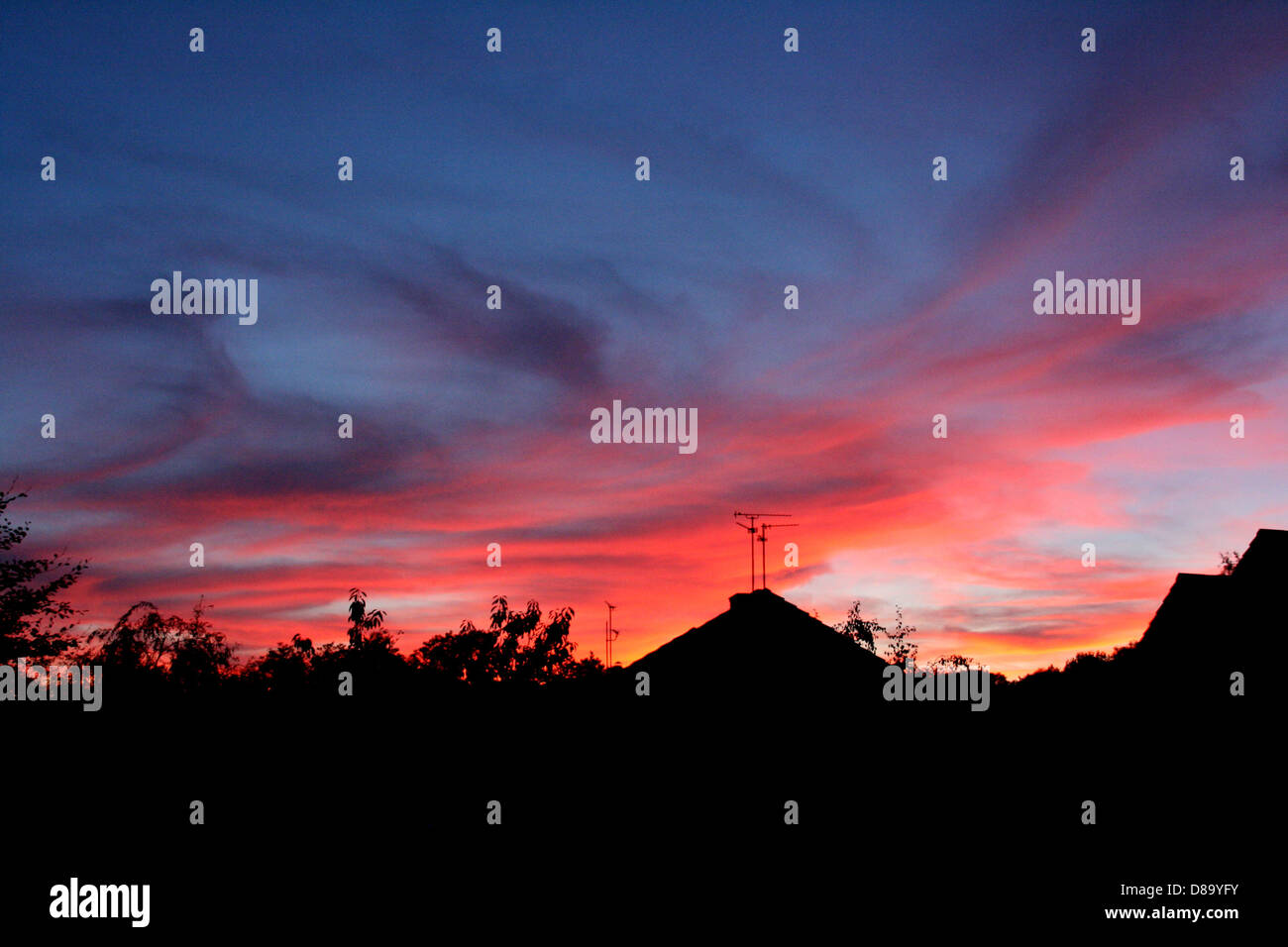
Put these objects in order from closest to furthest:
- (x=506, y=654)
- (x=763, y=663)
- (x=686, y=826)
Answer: (x=686, y=826)
(x=763, y=663)
(x=506, y=654)

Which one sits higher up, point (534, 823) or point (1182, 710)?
point (1182, 710)

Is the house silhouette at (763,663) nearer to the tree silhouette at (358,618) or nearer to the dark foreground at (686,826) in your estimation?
the dark foreground at (686,826)

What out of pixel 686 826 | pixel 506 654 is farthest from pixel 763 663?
pixel 506 654

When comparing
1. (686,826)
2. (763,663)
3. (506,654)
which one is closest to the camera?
(686,826)

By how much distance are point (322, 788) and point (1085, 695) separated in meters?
21.2

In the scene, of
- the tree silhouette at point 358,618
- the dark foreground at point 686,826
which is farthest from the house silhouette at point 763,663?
the tree silhouette at point 358,618

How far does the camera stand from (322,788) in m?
25.1

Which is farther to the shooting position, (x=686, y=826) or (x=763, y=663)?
(x=763, y=663)

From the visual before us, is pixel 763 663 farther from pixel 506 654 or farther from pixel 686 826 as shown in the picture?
pixel 506 654

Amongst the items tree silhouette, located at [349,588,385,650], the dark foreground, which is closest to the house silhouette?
the dark foreground
